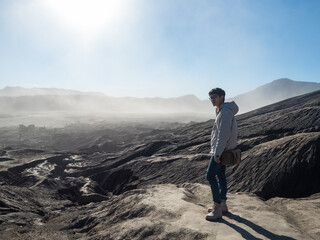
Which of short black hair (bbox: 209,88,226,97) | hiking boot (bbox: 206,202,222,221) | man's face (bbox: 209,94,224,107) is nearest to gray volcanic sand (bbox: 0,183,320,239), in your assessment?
hiking boot (bbox: 206,202,222,221)

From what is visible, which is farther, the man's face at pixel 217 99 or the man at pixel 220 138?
the man's face at pixel 217 99

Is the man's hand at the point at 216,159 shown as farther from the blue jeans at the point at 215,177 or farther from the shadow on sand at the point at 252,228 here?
the shadow on sand at the point at 252,228

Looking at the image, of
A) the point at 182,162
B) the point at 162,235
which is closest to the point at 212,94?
the point at 162,235

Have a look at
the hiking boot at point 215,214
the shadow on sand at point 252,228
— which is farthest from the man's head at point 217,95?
the shadow on sand at point 252,228

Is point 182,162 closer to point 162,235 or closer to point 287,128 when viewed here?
point 287,128

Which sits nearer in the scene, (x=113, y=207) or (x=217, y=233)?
(x=217, y=233)

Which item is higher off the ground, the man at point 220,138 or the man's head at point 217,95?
the man's head at point 217,95

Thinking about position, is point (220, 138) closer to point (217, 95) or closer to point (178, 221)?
point (217, 95)

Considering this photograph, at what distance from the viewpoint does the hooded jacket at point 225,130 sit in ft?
16.4

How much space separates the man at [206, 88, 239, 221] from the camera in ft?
16.5

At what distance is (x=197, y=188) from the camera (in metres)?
9.16

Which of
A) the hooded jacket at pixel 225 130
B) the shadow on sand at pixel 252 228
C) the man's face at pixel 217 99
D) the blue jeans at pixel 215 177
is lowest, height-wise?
the shadow on sand at pixel 252 228

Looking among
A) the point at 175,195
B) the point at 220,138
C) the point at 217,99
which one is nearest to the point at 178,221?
the point at 220,138

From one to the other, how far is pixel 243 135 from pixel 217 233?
60.0 feet
